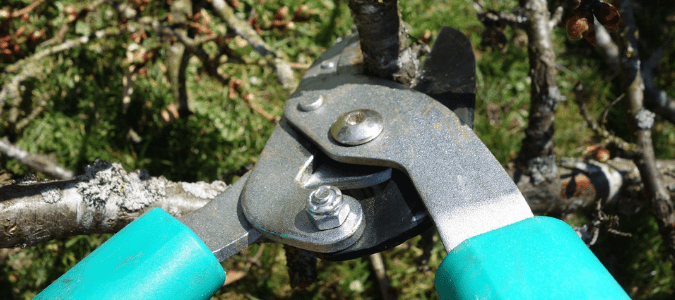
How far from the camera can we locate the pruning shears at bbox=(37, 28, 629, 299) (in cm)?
109

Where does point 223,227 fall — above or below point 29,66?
above

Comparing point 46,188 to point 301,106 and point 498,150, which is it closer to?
point 301,106

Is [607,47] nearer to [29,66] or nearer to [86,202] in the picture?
[86,202]

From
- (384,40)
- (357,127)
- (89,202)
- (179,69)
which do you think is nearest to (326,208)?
(357,127)

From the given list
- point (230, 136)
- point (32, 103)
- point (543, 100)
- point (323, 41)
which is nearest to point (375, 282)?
point (230, 136)

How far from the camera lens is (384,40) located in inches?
60.0

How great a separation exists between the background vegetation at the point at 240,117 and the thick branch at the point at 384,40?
2.42 feet

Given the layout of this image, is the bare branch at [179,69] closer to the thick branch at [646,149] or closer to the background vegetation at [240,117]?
the background vegetation at [240,117]

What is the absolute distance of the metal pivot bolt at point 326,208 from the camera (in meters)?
1.25

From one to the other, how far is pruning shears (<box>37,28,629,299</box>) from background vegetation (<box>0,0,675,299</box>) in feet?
2.77

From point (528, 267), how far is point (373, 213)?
42cm

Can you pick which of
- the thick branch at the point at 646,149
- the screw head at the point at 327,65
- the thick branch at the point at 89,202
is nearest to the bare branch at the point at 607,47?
the thick branch at the point at 646,149

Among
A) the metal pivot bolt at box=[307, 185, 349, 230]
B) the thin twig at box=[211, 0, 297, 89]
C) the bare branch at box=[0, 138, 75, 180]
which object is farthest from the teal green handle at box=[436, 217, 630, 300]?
the bare branch at box=[0, 138, 75, 180]

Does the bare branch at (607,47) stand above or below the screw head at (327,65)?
below
